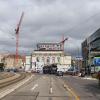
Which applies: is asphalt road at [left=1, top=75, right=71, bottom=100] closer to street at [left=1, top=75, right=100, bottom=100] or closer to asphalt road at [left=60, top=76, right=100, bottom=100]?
street at [left=1, top=75, right=100, bottom=100]

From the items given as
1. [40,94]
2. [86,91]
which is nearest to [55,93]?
[40,94]

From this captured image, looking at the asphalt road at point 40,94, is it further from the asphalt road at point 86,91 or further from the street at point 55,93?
the asphalt road at point 86,91

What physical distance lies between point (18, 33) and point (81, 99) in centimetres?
17957

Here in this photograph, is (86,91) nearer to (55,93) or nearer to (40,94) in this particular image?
(55,93)

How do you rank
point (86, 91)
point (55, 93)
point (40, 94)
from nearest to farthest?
point (40, 94) < point (55, 93) < point (86, 91)

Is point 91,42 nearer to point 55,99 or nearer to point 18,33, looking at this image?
point 18,33

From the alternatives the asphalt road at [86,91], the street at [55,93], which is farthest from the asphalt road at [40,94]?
the asphalt road at [86,91]

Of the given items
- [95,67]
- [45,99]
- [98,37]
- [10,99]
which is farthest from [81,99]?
[98,37]

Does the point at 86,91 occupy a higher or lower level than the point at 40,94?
higher

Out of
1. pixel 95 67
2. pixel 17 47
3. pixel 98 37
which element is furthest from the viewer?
pixel 17 47

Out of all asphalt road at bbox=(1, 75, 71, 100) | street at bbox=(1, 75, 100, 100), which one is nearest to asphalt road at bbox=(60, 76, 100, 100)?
street at bbox=(1, 75, 100, 100)

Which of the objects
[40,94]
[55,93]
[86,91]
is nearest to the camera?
[40,94]

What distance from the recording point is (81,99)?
2164 cm

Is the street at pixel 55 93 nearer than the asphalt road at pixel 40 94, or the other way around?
the asphalt road at pixel 40 94
